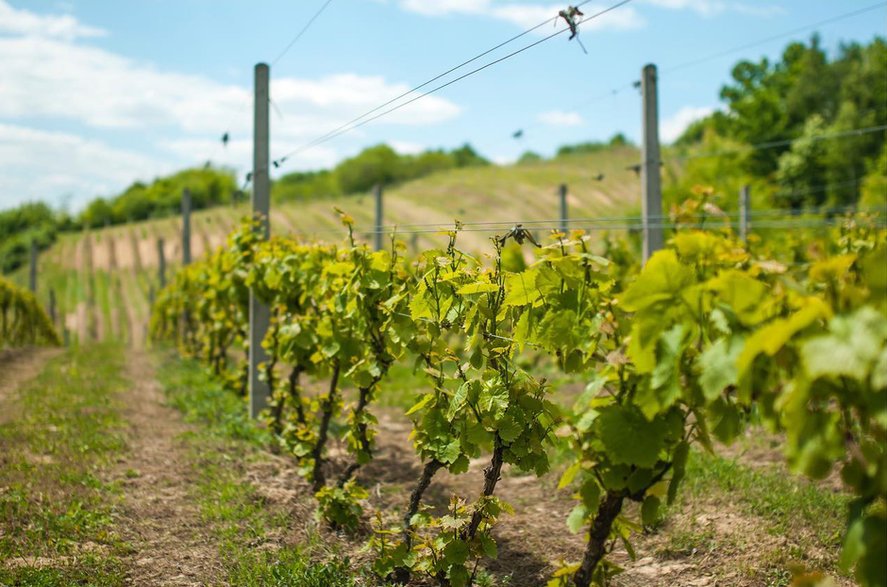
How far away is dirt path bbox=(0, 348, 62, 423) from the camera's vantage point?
30.9 ft

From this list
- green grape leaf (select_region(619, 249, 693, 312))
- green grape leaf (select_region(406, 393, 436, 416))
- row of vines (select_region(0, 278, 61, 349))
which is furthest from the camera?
row of vines (select_region(0, 278, 61, 349))

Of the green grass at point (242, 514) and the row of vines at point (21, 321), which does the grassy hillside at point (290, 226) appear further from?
the green grass at point (242, 514)

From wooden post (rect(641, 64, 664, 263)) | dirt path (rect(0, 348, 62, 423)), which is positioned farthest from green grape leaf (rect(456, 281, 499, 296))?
dirt path (rect(0, 348, 62, 423))

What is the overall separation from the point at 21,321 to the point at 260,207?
44.1 ft

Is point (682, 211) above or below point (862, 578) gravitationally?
above

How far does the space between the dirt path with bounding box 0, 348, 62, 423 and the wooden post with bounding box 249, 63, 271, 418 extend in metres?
2.57

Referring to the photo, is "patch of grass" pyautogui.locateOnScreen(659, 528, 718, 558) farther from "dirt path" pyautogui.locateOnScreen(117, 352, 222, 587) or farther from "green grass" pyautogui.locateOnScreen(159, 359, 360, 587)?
"dirt path" pyautogui.locateOnScreen(117, 352, 222, 587)

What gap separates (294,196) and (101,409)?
70908mm

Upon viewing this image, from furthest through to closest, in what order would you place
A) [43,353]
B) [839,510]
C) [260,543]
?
1. [43,353]
2. [839,510]
3. [260,543]

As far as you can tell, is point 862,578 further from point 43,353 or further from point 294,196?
point 294,196

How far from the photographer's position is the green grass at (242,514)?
369 cm

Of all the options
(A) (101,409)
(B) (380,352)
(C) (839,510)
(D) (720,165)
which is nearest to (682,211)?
(C) (839,510)

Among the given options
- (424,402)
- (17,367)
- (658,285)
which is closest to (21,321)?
(17,367)

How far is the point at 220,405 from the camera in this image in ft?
26.9
